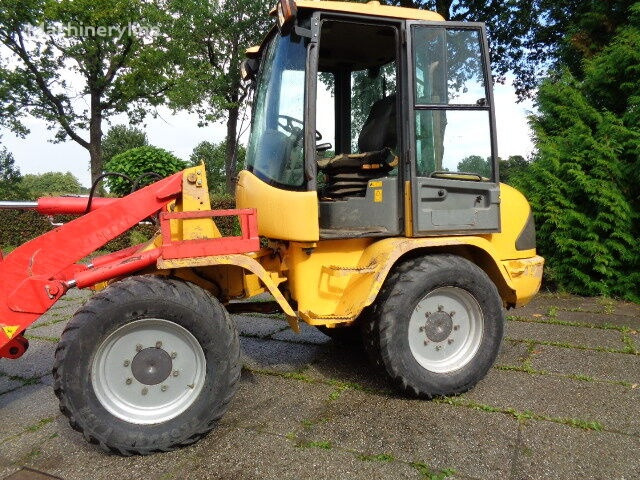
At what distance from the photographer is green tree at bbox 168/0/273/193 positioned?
25703 mm

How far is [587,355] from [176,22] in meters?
26.6

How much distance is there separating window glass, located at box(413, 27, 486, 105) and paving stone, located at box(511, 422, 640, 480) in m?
2.23

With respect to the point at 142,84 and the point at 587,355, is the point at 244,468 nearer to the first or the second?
the point at 587,355

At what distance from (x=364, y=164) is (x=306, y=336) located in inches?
79.7

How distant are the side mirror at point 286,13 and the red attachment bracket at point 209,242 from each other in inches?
48.2

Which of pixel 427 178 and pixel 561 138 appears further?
pixel 561 138

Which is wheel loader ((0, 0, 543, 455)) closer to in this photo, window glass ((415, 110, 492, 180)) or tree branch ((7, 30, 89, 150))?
window glass ((415, 110, 492, 180))

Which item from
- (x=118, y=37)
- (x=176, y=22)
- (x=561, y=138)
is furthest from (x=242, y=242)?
(x=176, y=22)

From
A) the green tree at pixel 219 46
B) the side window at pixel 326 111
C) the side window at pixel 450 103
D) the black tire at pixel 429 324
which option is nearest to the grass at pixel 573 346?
the black tire at pixel 429 324

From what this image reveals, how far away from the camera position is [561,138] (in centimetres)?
725

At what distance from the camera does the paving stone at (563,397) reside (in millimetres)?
3166

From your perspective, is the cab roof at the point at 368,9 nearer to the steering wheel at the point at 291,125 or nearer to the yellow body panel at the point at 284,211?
the steering wheel at the point at 291,125

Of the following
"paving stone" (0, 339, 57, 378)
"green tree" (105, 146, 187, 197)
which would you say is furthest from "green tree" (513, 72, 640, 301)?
"green tree" (105, 146, 187, 197)

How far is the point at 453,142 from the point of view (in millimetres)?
3602
